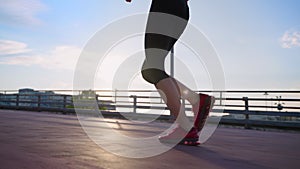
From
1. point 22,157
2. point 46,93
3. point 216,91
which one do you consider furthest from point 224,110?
point 46,93

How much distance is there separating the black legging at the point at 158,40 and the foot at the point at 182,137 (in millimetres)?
397

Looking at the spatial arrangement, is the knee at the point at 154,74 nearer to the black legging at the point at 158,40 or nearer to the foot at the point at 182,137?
the black legging at the point at 158,40

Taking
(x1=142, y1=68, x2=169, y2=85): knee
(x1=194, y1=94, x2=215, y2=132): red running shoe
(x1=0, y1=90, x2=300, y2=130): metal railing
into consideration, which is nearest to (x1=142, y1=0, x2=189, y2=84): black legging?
(x1=142, y1=68, x2=169, y2=85): knee

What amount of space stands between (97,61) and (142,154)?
229 cm

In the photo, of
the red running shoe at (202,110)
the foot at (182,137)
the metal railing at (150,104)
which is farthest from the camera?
the metal railing at (150,104)

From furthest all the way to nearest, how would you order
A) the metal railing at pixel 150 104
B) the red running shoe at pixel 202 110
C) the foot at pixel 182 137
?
the metal railing at pixel 150 104, the red running shoe at pixel 202 110, the foot at pixel 182 137

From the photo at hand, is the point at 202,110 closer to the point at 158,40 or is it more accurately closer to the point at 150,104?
the point at 158,40

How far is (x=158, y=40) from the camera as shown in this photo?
6.79 ft

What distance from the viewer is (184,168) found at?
1254mm

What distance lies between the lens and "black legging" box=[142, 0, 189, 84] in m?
2.08

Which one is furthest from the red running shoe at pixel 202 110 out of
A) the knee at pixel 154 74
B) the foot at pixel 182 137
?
the knee at pixel 154 74

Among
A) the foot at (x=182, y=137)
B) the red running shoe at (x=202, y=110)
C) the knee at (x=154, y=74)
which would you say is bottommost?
the foot at (x=182, y=137)

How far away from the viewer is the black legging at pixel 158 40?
208cm

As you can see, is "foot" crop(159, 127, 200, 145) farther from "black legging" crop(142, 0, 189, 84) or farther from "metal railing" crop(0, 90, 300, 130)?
"metal railing" crop(0, 90, 300, 130)
